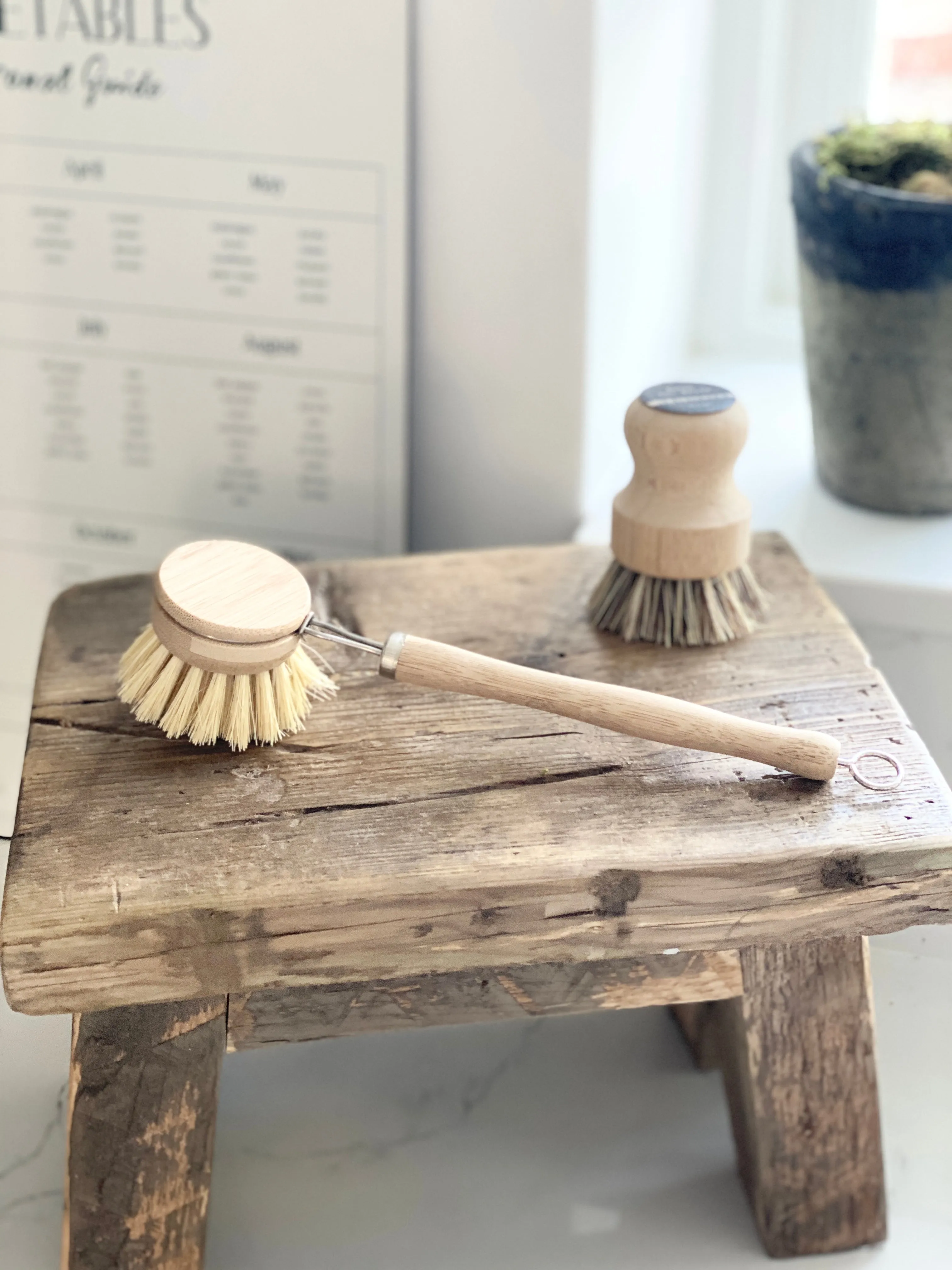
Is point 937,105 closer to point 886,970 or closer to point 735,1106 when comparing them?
point 886,970

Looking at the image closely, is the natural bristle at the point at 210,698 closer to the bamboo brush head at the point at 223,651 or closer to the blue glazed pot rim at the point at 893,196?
the bamboo brush head at the point at 223,651

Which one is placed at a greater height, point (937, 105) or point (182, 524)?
point (937, 105)

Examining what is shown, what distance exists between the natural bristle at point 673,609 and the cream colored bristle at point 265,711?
20 centimetres

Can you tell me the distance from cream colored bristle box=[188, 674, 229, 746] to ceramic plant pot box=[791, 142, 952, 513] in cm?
47

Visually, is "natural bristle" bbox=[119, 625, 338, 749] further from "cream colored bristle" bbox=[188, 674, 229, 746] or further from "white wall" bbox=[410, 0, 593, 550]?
"white wall" bbox=[410, 0, 593, 550]

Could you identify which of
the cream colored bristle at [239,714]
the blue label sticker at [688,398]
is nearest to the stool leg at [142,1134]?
the cream colored bristle at [239,714]

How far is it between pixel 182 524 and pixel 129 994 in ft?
1.57

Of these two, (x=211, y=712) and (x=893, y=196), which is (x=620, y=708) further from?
(x=893, y=196)

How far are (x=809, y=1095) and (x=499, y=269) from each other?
515mm

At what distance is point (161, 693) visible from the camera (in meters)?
0.61

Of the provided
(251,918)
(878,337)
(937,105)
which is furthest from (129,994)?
(937,105)

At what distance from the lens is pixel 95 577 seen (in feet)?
3.18

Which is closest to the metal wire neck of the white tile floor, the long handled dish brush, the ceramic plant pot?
the long handled dish brush

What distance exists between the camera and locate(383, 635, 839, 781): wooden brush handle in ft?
1.93
